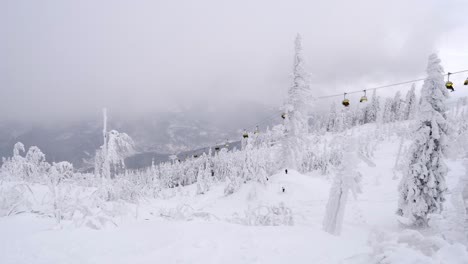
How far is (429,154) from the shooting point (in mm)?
12641

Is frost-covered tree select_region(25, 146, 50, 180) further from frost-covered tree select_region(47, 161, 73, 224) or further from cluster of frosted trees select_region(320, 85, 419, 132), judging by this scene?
cluster of frosted trees select_region(320, 85, 419, 132)

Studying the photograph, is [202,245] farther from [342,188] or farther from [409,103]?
[409,103]

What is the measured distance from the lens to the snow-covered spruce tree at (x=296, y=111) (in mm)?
27109

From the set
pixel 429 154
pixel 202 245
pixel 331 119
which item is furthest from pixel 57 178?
pixel 331 119

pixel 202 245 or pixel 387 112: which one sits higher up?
pixel 387 112

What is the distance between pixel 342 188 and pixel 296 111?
17744 mm

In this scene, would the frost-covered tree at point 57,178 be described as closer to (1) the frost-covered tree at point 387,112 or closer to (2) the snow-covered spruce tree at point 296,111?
(2) the snow-covered spruce tree at point 296,111

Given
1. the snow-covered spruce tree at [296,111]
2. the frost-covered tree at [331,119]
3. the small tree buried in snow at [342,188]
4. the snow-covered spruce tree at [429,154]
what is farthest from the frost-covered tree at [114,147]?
the frost-covered tree at [331,119]

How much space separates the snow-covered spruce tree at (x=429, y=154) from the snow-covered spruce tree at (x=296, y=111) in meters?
14.6

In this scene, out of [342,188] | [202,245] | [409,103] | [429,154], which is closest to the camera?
[202,245]

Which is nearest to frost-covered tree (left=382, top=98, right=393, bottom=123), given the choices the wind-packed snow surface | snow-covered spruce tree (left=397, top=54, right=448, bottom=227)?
snow-covered spruce tree (left=397, top=54, right=448, bottom=227)

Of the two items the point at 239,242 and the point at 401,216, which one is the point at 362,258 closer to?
the point at 239,242

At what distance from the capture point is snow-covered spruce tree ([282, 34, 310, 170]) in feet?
88.9

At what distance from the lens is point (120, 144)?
43.3 feet
